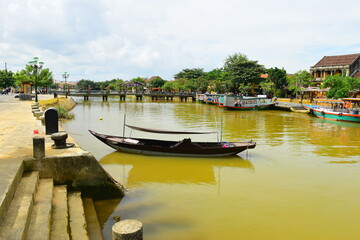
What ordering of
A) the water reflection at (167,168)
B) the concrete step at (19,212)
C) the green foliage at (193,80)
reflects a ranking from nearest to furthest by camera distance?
1. the concrete step at (19,212)
2. the water reflection at (167,168)
3. the green foliage at (193,80)

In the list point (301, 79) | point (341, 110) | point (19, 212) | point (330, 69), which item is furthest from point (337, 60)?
point (19, 212)

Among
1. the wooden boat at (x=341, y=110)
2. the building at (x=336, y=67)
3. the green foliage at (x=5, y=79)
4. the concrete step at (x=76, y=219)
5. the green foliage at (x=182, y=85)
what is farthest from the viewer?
the green foliage at (x=182, y=85)

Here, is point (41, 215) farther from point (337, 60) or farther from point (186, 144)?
point (337, 60)

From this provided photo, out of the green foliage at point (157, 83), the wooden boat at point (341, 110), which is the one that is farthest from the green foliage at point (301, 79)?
the green foliage at point (157, 83)

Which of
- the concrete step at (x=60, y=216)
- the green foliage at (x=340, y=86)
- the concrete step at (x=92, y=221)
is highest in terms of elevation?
the green foliage at (x=340, y=86)

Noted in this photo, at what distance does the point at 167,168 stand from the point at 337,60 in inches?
2381

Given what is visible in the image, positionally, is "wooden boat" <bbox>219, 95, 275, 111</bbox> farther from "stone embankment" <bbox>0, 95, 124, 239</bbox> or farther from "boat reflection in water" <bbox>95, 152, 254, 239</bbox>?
"stone embankment" <bbox>0, 95, 124, 239</bbox>

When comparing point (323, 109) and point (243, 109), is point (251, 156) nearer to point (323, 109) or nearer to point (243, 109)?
point (323, 109)

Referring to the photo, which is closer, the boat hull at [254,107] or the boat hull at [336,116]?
the boat hull at [336,116]

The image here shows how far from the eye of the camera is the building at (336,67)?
187ft

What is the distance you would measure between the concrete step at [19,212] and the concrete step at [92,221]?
60.2 inches

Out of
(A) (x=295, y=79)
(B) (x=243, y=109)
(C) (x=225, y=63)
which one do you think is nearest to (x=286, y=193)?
(B) (x=243, y=109)

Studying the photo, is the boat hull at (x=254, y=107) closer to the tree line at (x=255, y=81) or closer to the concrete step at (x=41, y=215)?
the tree line at (x=255, y=81)

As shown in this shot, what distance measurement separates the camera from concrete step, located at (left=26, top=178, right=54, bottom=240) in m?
4.85
